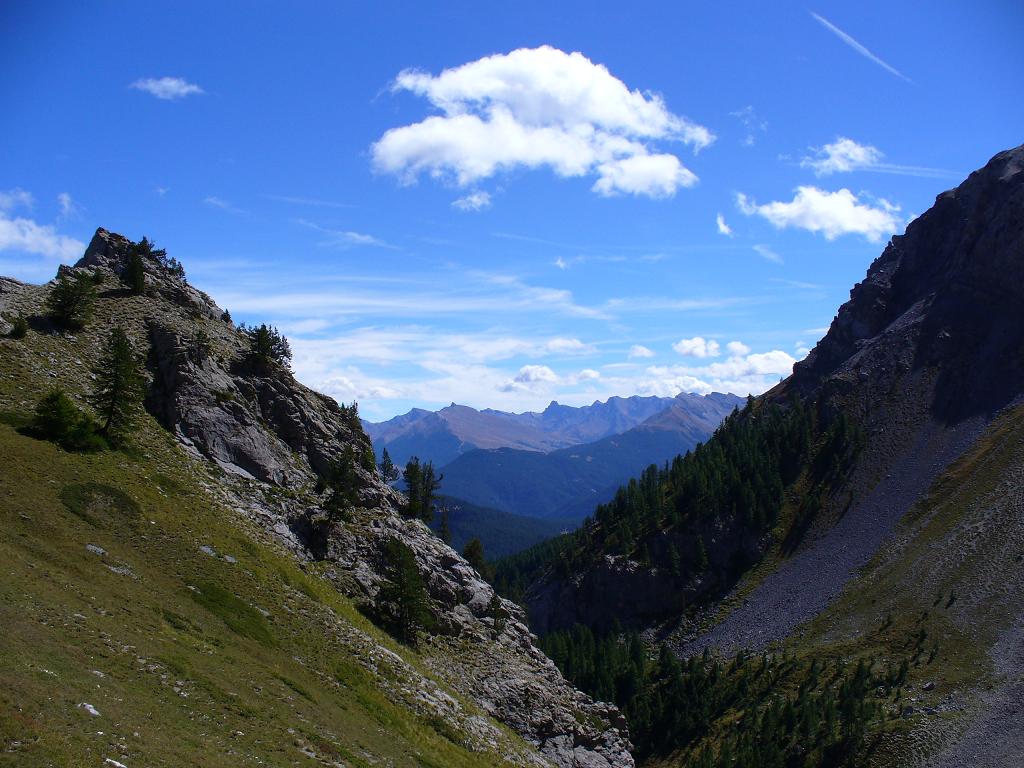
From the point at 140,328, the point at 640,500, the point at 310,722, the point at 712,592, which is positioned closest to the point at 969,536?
the point at 712,592

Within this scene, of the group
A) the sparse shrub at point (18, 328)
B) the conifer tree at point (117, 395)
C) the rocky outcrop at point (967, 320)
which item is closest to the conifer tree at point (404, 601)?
the conifer tree at point (117, 395)

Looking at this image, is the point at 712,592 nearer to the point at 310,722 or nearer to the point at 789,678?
the point at 789,678

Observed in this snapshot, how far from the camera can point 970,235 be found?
186m

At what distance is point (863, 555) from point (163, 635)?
13249 cm

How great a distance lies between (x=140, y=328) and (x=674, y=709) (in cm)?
9824

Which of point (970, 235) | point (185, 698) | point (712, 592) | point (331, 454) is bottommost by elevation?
point (712, 592)

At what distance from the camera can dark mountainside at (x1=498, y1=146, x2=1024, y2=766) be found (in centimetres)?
8744

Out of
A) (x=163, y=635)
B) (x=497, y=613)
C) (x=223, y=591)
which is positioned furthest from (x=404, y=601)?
(x=163, y=635)

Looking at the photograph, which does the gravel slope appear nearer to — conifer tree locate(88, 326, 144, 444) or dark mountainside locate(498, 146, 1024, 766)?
dark mountainside locate(498, 146, 1024, 766)

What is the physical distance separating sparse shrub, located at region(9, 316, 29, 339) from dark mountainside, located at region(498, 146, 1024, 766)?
94.3 metres

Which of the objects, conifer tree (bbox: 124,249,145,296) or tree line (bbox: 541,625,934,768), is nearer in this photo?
conifer tree (bbox: 124,249,145,296)

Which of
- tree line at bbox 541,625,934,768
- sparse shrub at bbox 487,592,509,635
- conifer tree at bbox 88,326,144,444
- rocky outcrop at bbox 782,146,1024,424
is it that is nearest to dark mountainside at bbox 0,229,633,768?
sparse shrub at bbox 487,592,509,635

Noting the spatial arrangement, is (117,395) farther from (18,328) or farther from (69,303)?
(69,303)

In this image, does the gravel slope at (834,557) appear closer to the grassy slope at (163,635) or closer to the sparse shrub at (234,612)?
the grassy slope at (163,635)
